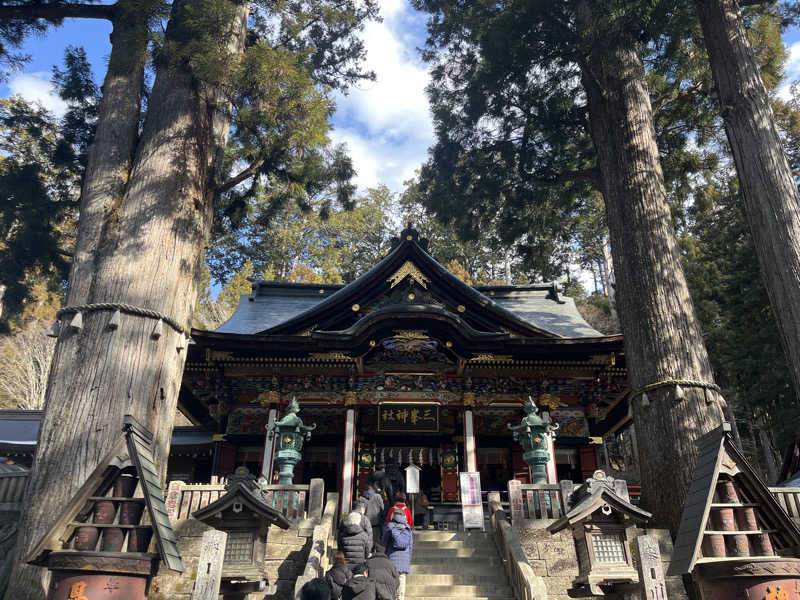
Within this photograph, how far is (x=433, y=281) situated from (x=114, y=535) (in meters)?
9.77

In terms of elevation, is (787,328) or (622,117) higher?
(622,117)

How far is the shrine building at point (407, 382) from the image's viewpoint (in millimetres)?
11117

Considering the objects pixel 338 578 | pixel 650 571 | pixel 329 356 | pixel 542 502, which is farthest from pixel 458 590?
pixel 329 356

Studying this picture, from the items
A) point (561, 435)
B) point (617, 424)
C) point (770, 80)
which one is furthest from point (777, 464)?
point (770, 80)

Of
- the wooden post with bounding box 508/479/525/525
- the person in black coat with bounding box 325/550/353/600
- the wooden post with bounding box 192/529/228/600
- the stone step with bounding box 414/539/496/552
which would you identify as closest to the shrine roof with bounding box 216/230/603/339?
the wooden post with bounding box 508/479/525/525

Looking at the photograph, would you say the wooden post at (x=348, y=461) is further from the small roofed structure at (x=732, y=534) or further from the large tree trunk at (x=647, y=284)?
the small roofed structure at (x=732, y=534)

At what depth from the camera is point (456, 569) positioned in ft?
23.6

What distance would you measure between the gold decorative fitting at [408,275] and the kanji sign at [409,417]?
8.88 ft

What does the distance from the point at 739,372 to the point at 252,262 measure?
69.0 ft

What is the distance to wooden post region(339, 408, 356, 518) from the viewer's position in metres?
10.5

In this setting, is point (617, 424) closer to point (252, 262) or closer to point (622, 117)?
point (622, 117)

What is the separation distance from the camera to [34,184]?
10352mm

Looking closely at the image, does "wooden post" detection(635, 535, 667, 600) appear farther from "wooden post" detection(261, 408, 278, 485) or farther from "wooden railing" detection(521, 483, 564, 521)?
"wooden post" detection(261, 408, 278, 485)

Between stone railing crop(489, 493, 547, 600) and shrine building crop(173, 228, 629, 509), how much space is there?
3265mm
